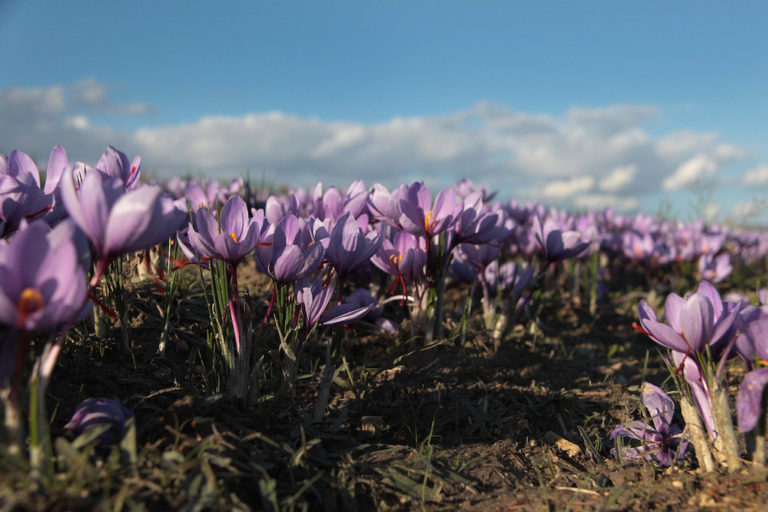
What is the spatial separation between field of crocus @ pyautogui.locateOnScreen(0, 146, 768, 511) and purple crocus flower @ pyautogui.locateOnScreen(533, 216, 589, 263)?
0.05 ft

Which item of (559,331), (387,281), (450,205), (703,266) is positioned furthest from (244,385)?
(703,266)

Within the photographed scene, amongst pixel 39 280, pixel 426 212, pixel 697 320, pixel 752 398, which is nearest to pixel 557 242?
pixel 426 212

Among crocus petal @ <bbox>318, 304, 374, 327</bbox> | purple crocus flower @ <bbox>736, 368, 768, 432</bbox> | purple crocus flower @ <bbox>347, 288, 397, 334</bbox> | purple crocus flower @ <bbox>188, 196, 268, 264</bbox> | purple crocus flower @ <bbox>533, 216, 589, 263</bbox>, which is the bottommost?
purple crocus flower @ <bbox>736, 368, 768, 432</bbox>

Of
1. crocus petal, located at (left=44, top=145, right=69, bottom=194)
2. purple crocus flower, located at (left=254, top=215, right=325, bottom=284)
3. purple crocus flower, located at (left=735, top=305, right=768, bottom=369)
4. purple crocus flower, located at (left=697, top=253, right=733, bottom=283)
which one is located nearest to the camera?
purple crocus flower, located at (left=735, top=305, right=768, bottom=369)

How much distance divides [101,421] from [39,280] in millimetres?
470

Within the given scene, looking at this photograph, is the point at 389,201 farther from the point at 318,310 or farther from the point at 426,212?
the point at 318,310

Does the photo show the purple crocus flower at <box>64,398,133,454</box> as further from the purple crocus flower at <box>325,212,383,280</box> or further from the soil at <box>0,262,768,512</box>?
the purple crocus flower at <box>325,212,383,280</box>

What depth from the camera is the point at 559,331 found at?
370cm

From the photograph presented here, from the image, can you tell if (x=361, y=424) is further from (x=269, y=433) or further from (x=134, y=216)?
(x=134, y=216)

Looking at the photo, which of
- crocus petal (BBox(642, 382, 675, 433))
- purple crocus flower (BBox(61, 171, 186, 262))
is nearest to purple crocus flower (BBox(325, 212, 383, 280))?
purple crocus flower (BBox(61, 171, 186, 262))

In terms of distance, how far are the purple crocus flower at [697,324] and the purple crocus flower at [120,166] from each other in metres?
1.89

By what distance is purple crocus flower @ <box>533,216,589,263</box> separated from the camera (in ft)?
8.70

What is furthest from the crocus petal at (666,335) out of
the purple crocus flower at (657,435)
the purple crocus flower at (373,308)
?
the purple crocus flower at (373,308)

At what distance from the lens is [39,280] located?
1.05 metres
